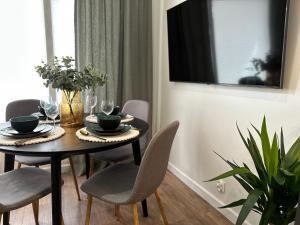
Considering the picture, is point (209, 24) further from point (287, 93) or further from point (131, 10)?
point (131, 10)

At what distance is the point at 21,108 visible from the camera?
2.32m

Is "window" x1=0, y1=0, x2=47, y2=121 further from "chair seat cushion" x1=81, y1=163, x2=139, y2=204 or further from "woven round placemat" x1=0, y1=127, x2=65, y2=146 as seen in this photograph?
"chair seat cushion" x1=81, y1=163, x2=139, y2=204

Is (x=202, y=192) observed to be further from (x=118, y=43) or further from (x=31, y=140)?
(x=118, y=43)

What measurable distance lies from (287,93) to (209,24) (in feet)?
2.96

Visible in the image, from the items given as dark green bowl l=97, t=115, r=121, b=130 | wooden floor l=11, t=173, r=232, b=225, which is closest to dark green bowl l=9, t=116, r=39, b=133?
dark green bowl l=97, t=115, r=121, b=130

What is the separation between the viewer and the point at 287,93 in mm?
1491

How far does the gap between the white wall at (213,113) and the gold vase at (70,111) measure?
3.78 ft

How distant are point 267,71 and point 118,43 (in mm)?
1904

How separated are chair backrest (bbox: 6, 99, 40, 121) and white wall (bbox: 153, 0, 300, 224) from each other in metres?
1.50

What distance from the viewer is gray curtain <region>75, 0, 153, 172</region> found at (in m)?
2.81

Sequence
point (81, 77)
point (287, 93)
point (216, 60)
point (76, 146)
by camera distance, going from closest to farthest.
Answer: point (76, 146) < point (287, 93) < point (81, 77) < point (216, 60)

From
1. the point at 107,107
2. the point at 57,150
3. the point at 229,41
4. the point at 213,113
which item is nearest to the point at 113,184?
the point at 57,150

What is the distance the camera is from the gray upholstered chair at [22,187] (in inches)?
54.7

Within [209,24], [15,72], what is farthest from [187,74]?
[15,72]
